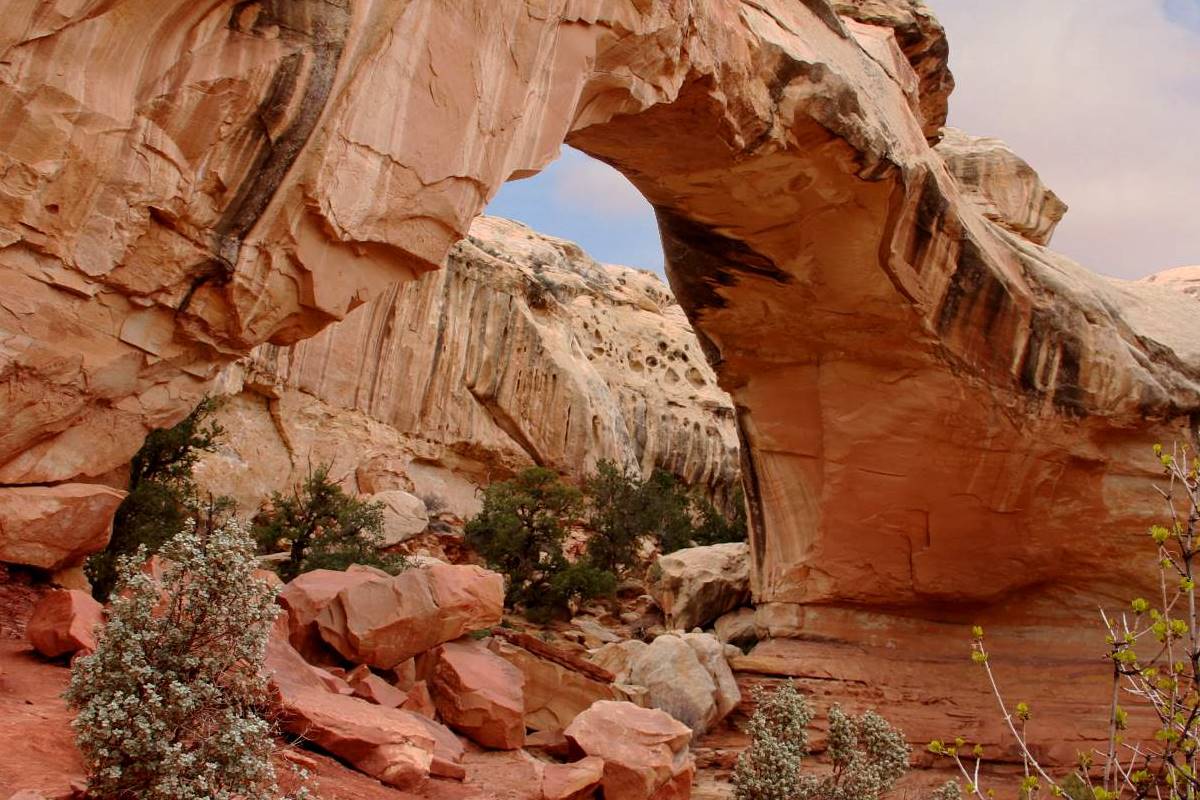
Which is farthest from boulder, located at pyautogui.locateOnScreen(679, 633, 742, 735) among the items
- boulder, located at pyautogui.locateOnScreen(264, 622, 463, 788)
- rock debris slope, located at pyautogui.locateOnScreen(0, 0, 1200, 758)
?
boulder, located at pyautogui.locateOnScreen(264, 622, 463, 788)

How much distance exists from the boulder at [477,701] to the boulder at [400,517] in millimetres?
10681

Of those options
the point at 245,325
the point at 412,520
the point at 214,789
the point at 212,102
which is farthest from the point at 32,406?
the point at 412,520

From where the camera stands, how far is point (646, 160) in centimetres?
1088

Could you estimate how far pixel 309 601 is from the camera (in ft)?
26.1

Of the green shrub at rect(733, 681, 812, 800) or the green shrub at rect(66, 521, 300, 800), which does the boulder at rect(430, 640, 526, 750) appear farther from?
the green shrub at rect(66, 521, 300, 800)

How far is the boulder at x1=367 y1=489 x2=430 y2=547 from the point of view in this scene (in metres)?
19.7

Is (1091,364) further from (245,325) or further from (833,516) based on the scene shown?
(245,325)

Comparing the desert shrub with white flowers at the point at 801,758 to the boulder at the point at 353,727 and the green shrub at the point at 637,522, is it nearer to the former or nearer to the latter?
the boulder at the point at 353,727

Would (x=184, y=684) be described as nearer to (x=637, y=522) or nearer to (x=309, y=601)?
(x=309, y=601)

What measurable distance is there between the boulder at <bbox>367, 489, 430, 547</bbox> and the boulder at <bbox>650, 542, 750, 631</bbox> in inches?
199

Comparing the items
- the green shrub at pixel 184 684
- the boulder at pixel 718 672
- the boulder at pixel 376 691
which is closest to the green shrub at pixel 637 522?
the boulder at pixel 718 672

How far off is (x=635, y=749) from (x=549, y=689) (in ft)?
7.38

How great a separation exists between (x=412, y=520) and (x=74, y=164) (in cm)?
1603

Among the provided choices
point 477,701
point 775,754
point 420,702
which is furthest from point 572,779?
point 775,754
